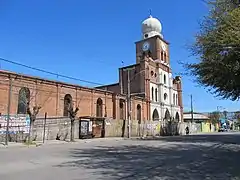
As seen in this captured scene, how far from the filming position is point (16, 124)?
32.2 m

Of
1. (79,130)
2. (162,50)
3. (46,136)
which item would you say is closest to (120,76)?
(162,50)

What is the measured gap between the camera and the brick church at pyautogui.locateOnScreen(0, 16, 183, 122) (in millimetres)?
38275

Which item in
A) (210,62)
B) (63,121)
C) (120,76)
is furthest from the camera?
(120,76)

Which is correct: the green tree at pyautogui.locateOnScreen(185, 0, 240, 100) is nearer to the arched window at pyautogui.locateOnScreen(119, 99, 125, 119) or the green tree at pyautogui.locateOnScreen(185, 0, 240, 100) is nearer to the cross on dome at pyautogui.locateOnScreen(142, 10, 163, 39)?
the arched window at pyautogui.locateOnScreen(119, 99, 125, 119)

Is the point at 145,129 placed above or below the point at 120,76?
below

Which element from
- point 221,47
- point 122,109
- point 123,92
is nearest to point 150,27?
point 123,92

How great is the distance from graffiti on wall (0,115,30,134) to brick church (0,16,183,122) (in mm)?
1138

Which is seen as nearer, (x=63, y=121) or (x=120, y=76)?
(x=63, y=121)

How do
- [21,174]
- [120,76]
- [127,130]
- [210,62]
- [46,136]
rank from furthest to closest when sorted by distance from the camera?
1. [120,76]
2. [127,130]
3. [46,136]
4. [210,62]
5. [21,174]

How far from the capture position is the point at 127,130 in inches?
1907

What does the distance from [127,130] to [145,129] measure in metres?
7.28

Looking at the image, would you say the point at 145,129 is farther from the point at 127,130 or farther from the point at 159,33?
the point at 159,33

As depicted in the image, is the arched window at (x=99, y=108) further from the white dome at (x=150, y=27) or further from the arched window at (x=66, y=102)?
the white dome at (x=150, y=27)

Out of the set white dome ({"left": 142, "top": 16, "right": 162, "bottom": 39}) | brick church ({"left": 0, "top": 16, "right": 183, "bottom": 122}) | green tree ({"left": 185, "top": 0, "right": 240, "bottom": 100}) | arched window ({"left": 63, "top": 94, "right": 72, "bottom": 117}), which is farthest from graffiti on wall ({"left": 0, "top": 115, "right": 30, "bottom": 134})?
white dome ({"left": 142, "top": 16, "right": 162, "bottom": 39})
